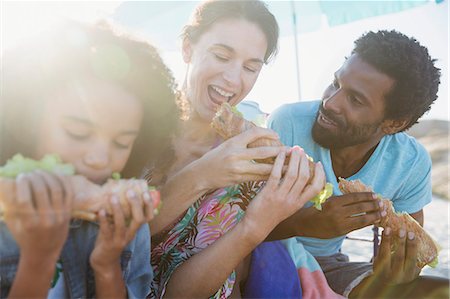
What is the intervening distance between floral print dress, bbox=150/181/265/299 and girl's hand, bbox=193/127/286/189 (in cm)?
37

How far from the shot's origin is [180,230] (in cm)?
282

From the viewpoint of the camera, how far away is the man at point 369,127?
362cm

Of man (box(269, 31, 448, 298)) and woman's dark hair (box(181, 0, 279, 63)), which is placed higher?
woman's dark hair (box(181, 0, 279, 63))

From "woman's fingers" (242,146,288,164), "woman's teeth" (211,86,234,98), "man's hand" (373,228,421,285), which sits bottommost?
"man's hand" (373,228,421,285)

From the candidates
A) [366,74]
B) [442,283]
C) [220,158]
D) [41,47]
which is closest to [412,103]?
[366,74]

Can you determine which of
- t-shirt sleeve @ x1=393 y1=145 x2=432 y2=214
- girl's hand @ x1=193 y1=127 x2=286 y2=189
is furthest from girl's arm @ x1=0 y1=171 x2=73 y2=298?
t-shirt sleeve @ x1=393 y1=145 x2=432 y2=214

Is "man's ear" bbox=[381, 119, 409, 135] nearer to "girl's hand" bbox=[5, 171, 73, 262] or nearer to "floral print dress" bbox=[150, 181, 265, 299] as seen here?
"floral print dress" bbox=[150, 181, 265, 299]

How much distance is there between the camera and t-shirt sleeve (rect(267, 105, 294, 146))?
12.4ft

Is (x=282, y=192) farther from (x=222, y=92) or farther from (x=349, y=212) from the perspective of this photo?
(x=222, y=92)

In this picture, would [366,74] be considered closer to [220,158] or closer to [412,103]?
[412,103]

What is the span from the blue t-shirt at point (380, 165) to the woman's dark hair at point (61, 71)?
170 cm

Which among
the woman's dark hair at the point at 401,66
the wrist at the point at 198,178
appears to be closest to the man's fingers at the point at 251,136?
the wrist at the point at 198,178

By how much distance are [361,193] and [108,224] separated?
157 centimetres

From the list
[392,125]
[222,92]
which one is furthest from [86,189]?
[392,125]
